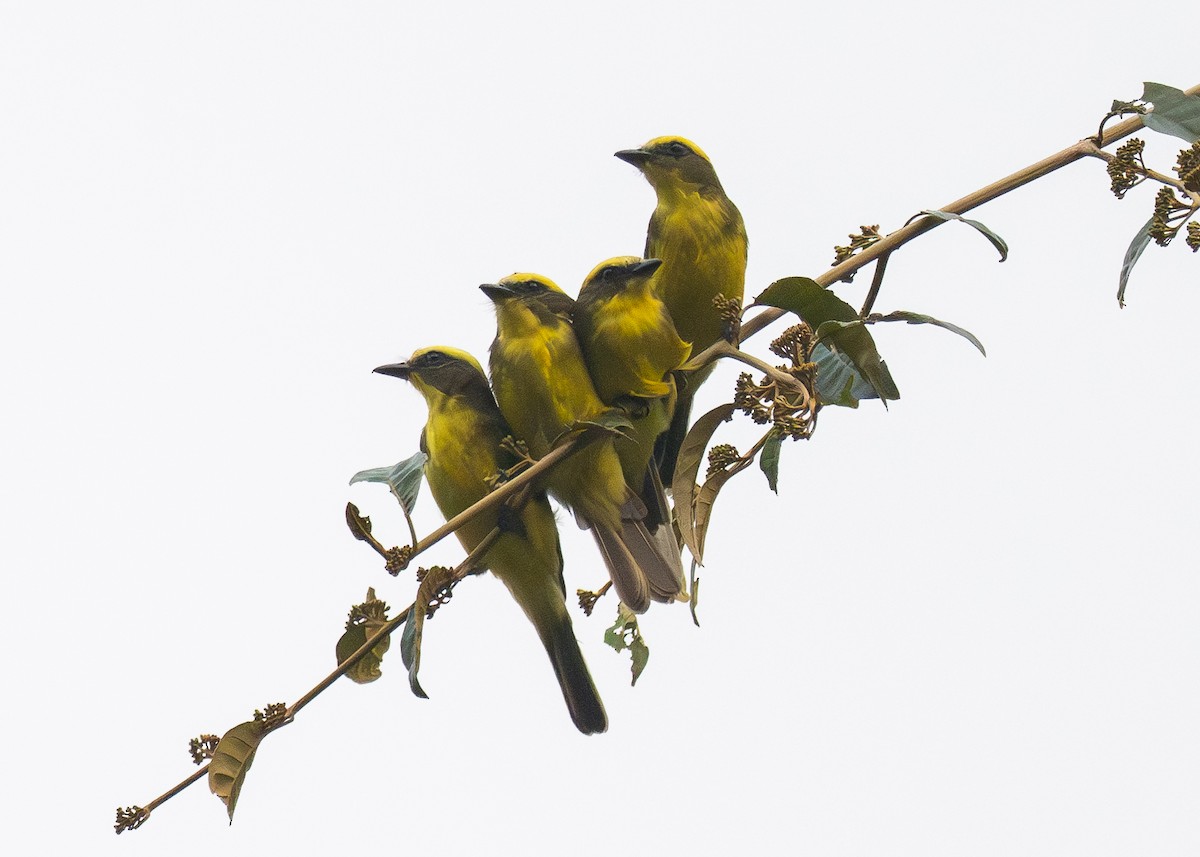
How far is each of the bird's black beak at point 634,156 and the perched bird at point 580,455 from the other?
50 cm

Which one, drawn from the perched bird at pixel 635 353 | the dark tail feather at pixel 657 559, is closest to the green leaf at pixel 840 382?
the perched bird at pixel 635 353

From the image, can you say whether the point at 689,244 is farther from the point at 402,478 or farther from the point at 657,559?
the point at 402,478

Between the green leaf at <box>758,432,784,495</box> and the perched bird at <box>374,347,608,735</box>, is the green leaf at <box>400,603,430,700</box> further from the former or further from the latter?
the perched bird at <box>374,347,608,735</box>

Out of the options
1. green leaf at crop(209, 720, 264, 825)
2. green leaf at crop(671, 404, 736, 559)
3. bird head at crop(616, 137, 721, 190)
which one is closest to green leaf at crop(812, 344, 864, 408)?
green leaf at crop(671, 404, 736, 559)

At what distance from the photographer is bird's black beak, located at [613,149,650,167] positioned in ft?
10.2

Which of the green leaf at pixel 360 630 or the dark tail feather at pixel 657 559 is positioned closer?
the green leaf at pixel 360 630

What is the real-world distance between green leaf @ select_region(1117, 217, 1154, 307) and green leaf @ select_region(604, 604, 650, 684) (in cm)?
99

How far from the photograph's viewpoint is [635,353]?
2568 millimetres

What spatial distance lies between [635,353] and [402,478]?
542 mm

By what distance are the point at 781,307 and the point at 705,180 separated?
4.27ft

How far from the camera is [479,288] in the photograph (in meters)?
2.98

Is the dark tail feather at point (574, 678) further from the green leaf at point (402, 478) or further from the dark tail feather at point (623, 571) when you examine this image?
the green leaf at point (402, 478)

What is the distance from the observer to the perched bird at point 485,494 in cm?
296

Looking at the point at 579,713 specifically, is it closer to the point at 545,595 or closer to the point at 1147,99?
the point at 545,595
